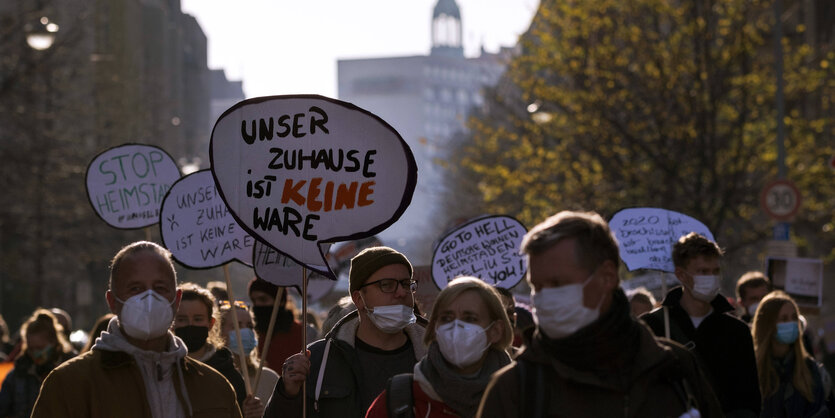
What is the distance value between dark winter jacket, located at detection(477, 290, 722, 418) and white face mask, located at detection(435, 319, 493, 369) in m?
1.49

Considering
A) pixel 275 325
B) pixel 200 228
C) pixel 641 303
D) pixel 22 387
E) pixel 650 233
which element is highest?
pixel 200 228

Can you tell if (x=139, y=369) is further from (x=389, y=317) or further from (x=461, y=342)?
→ (x=389, y=317)

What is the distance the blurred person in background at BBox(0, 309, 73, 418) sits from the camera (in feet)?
32.8

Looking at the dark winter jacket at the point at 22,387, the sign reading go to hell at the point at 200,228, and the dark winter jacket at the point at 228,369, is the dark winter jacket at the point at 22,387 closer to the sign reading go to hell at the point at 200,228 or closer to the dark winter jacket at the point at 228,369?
the sign reading go to hell at the point at 200,228

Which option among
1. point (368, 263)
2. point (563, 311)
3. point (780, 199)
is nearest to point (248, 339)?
point (368, 263)

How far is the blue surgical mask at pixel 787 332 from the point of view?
8734 millimetres

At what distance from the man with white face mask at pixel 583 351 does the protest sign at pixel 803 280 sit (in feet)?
33.3

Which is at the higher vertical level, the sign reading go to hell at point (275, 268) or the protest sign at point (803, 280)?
the sign reading go to hell at point (275, 268)

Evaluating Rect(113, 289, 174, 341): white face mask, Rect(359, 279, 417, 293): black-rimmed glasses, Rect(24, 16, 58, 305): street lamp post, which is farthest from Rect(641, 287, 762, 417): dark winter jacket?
Rect(24, 16, 58, 305): street lamp post

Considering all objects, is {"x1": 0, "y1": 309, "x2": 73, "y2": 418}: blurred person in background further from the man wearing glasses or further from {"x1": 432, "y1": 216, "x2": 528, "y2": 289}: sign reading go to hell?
the man wearing glasses

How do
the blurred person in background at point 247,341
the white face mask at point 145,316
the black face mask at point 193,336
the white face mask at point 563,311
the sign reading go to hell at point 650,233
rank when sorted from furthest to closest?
1. the sign reading go to hell at point 650,233
2. the blurred person in background at point 247,341
3. the black face mask at point 193,336
4. the white face mask at point 145,316
5. the white face mask at point 563,311

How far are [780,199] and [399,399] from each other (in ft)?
54.5

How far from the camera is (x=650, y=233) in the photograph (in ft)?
32.6

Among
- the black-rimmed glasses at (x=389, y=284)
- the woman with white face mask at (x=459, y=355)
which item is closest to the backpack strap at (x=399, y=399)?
the woman with white face mask at (x=459, y=355)
